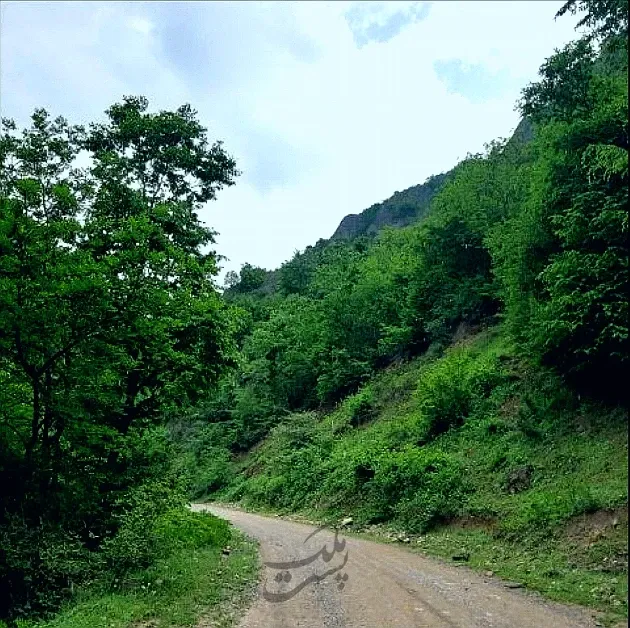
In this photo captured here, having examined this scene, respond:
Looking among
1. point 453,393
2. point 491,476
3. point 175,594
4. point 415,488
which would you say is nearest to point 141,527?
point 175,594

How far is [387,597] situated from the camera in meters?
10.7

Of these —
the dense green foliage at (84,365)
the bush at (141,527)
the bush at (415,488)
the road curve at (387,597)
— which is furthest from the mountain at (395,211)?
the bush at (141,527)

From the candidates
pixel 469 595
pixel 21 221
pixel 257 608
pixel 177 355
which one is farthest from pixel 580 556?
pixel 21 221

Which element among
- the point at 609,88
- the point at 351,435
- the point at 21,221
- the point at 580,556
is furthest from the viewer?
the point at 351,435

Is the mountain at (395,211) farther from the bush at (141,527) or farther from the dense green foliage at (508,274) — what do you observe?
the bush at (141,527)

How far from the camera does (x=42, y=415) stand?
14461mm

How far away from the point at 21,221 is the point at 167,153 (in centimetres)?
661

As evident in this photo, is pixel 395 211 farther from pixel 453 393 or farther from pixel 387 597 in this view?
pixel 387 597

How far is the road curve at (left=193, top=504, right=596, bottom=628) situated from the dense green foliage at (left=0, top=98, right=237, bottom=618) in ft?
11.1

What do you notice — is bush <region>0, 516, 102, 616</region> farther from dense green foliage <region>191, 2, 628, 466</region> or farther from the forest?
dense green foliage <region>191, 2, 628, 466</region>

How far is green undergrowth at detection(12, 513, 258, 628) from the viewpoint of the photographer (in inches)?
384

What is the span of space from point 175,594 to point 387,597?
3.62 metres

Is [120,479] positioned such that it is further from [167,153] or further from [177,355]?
[167,153]

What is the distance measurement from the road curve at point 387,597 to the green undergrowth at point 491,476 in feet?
2.68
